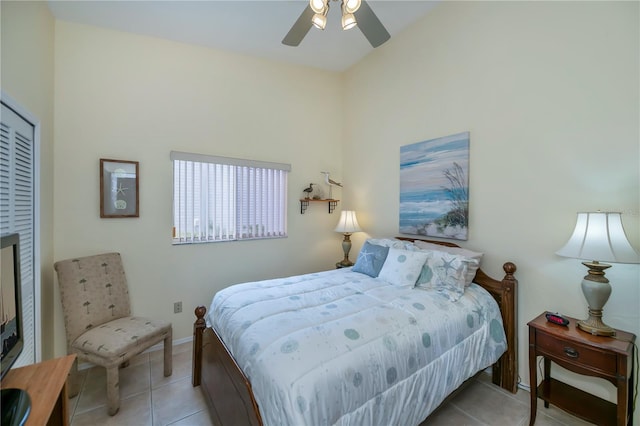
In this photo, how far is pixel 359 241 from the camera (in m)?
3.67

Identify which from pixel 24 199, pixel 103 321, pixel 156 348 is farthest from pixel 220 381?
pixel 24 199

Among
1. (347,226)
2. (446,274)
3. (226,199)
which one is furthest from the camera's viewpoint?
(347,226)

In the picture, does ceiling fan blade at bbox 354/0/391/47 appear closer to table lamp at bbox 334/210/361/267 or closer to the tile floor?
table lamp at bbox 334/210/361/267

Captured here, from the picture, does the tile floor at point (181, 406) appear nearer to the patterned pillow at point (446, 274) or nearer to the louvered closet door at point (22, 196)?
the louvered closet door at point (22, 196)

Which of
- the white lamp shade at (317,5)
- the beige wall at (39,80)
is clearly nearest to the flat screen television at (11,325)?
the beige wall at (39,80)

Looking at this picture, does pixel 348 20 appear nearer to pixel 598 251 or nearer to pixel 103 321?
pixel 598 251

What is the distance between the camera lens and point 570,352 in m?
1.55

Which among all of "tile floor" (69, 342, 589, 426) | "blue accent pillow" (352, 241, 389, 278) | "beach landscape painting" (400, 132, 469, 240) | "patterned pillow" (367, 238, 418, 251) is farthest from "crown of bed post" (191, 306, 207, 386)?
"beach landscape painting" (400, 132, 469, 240)

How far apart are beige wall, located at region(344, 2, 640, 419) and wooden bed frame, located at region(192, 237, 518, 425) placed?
4.9 inches

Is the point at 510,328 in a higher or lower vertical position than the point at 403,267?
lower

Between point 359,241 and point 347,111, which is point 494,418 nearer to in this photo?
point 359,241

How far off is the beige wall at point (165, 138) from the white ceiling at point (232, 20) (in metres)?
0.13

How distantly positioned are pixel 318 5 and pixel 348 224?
2.34m

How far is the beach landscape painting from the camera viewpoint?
244 cm
